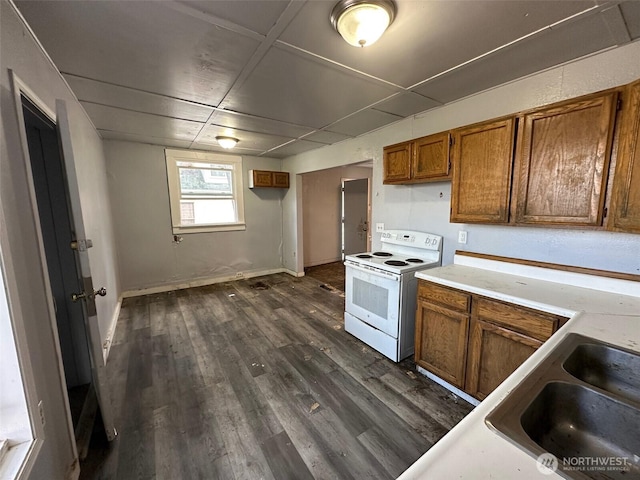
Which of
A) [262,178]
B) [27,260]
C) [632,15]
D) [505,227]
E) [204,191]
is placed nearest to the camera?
[27,260]

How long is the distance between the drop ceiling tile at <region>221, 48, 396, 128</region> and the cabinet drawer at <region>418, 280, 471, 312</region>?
1.62m

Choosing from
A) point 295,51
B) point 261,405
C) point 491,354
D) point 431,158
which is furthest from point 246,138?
point 491,354

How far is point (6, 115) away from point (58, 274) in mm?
1283

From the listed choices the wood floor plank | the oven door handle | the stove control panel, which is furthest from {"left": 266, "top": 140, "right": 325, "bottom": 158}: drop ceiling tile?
the wood floor plank

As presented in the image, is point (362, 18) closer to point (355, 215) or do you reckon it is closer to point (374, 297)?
point (374, 297)

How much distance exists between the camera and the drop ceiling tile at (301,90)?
1779 mm

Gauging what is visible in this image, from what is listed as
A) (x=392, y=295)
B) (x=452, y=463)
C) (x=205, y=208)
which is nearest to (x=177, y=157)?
(x=205, y=208)

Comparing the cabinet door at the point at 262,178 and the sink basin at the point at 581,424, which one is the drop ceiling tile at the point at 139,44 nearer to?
the sink basin at the point at 581,424

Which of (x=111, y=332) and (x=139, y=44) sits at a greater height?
(x=139, y=44)

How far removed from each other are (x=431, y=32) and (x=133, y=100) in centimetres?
245

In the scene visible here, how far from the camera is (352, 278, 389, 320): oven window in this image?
243cm

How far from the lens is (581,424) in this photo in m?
0.83

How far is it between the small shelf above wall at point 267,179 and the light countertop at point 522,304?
3.55m

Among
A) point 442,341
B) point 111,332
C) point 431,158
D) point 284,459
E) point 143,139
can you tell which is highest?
point 143,139
